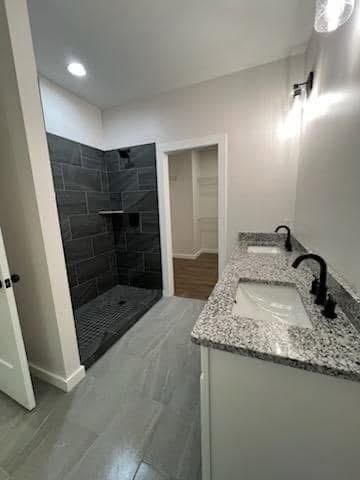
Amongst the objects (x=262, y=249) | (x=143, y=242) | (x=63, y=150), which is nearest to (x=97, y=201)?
(x=63, y=150)

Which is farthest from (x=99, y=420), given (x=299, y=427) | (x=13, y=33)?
(x=13, y=33)

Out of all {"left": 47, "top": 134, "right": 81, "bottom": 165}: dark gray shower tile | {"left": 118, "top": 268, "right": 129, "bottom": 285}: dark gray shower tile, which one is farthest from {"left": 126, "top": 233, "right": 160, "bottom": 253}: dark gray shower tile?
{"left": 47, "top": 134, "right": 81, "bottom": 165}: dark gray shower tile

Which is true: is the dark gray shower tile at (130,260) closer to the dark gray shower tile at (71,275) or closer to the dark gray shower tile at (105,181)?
the dark gray shower tile at (71,275)

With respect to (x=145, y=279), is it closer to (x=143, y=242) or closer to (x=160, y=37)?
(x=143, y=242)

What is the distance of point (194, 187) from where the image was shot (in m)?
4.55

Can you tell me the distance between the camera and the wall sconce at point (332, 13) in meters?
0.81

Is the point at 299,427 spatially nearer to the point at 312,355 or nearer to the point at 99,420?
the point at 312,355

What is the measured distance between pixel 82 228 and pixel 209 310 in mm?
2221

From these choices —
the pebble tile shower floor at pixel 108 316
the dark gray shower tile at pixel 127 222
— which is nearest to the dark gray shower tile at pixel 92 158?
the dark gray shower tile at pixel 127 222

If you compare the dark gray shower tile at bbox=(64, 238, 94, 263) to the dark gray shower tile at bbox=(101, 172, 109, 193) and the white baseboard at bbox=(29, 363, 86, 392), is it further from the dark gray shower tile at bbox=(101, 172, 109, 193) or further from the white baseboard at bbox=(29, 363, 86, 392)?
the white baseboard at bbox=(29, 363, 86, 392)

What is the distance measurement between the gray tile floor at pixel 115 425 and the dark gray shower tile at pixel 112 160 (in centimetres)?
230

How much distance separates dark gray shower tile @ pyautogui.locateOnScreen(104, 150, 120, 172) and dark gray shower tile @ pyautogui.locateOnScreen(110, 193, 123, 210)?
0.34 metres

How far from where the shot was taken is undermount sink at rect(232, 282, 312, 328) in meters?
1.04

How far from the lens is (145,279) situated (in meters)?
2.94
